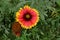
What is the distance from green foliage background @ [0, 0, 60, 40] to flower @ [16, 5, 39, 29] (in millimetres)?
74

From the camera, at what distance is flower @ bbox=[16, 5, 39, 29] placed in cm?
220

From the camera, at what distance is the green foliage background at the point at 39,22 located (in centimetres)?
233

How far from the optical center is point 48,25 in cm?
247

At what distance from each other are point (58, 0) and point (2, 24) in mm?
736

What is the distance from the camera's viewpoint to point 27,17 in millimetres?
2270

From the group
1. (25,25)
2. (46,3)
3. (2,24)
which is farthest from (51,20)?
(2,24)

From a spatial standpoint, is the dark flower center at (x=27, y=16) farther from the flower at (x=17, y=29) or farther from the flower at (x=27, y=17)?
the flower at (x=17, y=29)

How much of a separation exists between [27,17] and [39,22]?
0.79ft

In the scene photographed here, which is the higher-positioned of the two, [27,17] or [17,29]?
[27,17]

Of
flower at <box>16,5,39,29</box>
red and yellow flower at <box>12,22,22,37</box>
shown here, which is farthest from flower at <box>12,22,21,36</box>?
flower at <box>16,5,39,29</box>

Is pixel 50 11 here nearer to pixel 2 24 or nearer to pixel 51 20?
pixel 51 20

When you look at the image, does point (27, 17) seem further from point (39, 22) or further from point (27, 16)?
point (39, 22)

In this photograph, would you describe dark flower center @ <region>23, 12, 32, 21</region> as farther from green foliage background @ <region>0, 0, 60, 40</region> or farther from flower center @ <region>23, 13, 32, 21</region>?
green foliage background @ <region>0, 0, 60, 40</region>

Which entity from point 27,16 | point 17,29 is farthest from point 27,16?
point 17,29
